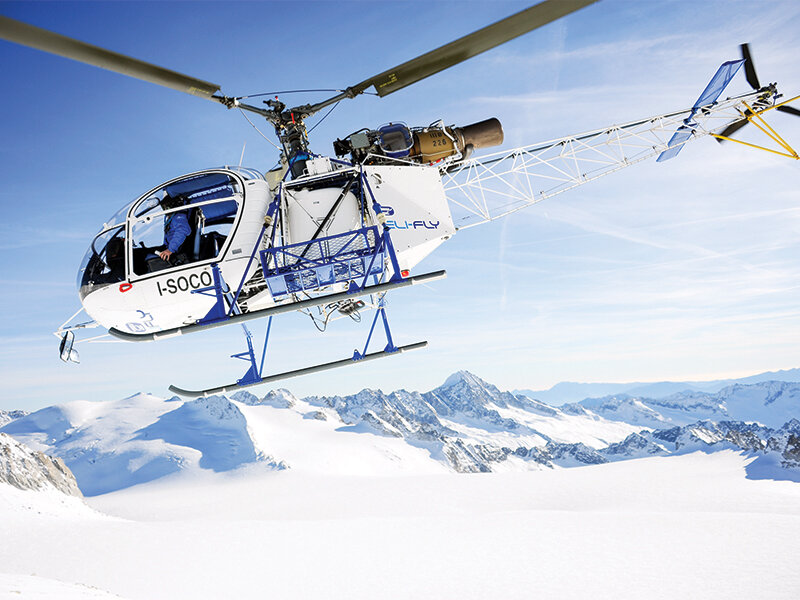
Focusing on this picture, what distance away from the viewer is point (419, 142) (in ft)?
28.0

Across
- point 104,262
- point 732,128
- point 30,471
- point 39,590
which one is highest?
point 104,262

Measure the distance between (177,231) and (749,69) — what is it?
11.1 metres

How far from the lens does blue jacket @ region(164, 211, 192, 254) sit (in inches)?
281

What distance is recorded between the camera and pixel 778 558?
29422 mm

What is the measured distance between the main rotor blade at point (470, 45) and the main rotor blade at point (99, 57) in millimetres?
2281

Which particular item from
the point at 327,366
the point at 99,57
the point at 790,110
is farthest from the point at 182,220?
the point at 790,110

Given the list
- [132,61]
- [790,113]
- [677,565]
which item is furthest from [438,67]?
[677,565]

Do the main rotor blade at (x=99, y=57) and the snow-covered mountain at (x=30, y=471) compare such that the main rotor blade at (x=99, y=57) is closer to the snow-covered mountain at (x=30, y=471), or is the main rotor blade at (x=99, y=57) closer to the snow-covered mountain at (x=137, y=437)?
the snow-covered mountain at (x=30, y=471)

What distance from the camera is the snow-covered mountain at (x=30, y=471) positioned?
51.5m

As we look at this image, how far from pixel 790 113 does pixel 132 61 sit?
11.6 metres

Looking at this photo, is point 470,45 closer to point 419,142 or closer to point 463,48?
point 463,48

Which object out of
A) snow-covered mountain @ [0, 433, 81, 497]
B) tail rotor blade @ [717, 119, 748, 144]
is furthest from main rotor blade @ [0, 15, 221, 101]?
snow-covered mountain @ [0, 433, 81, 497]

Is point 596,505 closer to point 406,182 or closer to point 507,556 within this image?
point 507,556

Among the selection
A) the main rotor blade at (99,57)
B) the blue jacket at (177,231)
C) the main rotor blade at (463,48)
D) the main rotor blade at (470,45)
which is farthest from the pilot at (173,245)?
the main rotor blade at (470,45)
